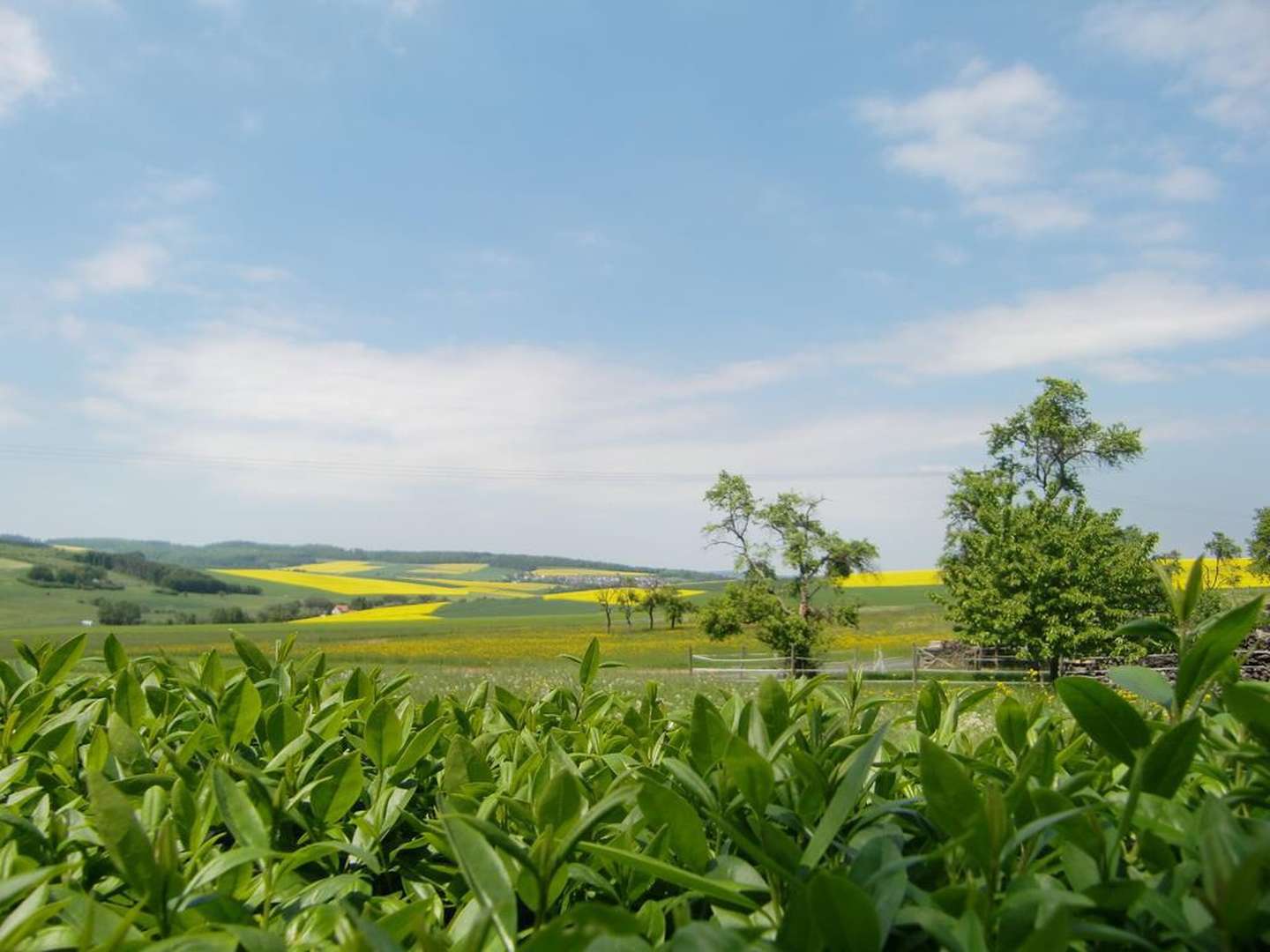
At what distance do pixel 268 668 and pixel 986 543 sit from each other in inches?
1447

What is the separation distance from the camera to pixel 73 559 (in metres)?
84.8

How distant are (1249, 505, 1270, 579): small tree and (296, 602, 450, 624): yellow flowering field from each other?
193 feet

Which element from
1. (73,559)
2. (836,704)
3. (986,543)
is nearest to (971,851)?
(836,704)

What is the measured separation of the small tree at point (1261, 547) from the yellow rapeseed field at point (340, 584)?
78.1 metres

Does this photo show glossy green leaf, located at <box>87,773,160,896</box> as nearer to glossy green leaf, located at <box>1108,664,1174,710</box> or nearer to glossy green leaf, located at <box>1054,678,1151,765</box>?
glossy green leaf, located at <box>1054,678,1151,765</box>

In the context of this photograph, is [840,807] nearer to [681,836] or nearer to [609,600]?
[681,836]

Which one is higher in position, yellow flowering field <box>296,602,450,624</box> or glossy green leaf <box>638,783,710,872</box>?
glossy green leaf <box>638,783,710,872</box>


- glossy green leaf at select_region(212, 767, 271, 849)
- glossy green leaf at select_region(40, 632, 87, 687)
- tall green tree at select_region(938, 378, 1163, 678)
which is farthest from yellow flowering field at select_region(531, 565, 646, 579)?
glossy green leaf at select_region(212, 767, 271, 849)

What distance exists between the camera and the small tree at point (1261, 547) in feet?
164

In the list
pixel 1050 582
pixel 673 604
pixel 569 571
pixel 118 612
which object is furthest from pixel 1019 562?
pixel 569 571

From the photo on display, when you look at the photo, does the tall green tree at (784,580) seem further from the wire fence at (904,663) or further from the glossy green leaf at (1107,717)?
the glossy green leaf at (1107,717)

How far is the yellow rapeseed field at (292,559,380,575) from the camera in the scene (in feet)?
397

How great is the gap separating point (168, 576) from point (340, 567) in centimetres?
4010

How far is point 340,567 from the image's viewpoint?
125m
